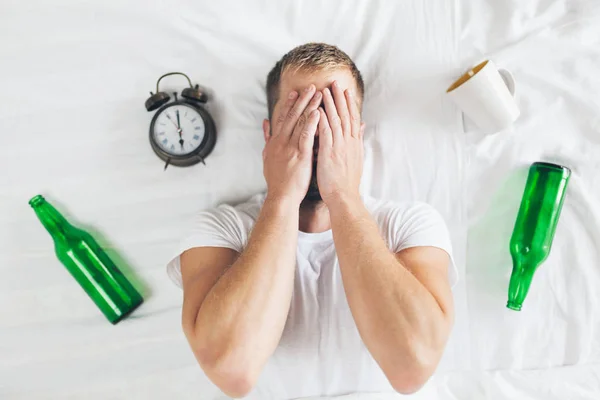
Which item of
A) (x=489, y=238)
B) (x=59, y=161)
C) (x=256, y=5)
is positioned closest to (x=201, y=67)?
(x=256, y=5)

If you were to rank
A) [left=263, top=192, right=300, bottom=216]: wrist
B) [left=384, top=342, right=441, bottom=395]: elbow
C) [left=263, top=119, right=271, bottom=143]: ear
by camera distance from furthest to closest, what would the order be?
[left=263, top=119, right=271, bottom=143]: ear, [left=263, top=192, right=300, bottom=216]: wrist, [left=384, top=342, right=441, bottom=395]: elbow

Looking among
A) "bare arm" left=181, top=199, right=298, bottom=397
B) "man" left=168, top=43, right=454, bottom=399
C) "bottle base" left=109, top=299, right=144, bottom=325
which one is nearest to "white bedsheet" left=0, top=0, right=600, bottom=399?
"bottle base" left=109, top=299, right=144, bottom=325

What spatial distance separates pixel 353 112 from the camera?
39.2 inches

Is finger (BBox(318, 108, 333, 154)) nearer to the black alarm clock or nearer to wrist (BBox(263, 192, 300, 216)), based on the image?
wrist (BBox(263, 192, 300, 216))

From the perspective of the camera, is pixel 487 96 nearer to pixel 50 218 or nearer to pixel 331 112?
pixel 331 112

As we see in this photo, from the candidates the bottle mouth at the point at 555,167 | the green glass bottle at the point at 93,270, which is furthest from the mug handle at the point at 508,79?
the green glass bottle at the point at 93,270

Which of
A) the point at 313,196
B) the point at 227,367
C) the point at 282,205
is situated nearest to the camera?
the point at 227,367

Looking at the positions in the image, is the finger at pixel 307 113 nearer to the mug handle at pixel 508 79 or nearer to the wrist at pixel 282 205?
the wrist at pixel 282 205

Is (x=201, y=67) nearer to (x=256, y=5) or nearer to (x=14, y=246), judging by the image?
(x=256, y=5)

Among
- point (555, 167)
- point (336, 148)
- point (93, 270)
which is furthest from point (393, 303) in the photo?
point (93, 270)

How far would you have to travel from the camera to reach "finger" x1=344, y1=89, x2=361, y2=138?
0.99m

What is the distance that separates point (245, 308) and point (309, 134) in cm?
35

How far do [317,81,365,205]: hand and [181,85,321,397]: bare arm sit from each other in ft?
0.08

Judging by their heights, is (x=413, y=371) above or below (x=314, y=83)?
below
